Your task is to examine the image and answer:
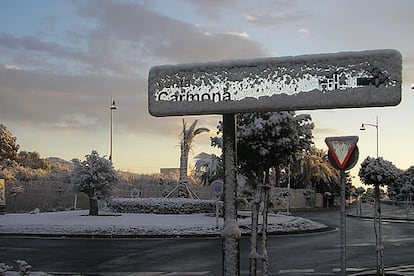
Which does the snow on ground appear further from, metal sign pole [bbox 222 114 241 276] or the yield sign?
metal sign pole [bbox 222 114 241 276]

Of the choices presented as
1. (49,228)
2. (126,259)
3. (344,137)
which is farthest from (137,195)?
(344,137)

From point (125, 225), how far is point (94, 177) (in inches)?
200

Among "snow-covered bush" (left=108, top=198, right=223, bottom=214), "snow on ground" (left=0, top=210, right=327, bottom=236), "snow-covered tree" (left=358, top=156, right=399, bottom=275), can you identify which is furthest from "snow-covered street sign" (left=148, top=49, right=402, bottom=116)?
"snow-covered bush" (left=108, top=198, right=223, bottom=214)

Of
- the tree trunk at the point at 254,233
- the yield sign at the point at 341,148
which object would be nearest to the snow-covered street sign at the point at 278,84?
the yield sign at the point at 341,148

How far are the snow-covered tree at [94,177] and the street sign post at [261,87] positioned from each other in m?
24.5

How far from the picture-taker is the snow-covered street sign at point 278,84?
6434 mm

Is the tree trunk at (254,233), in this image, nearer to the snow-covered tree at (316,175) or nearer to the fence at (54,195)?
the fence at (54,195)

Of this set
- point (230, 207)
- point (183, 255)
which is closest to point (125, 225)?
point (183, 255)

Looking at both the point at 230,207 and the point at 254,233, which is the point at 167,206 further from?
the point at 230,207

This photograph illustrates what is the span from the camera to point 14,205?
47.3m

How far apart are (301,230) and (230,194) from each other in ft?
71.4

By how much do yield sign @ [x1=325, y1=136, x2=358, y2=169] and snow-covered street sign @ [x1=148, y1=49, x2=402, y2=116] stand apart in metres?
2.40

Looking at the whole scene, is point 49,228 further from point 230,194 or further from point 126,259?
point 230,194

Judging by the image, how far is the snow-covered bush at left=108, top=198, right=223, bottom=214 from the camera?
34.5 m
